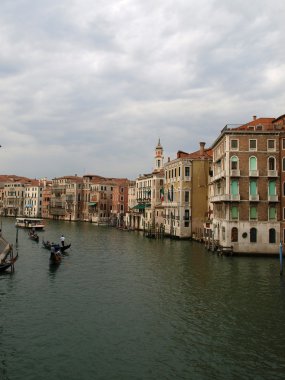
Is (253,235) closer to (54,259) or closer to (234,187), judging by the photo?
(234,187)

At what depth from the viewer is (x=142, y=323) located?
48.1 feet

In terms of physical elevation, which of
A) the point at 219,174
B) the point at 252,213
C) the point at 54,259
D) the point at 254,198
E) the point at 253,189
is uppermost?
the point at 219,174

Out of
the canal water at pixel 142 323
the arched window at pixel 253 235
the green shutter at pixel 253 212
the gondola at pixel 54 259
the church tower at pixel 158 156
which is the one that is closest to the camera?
the canal water at pixel 142 323

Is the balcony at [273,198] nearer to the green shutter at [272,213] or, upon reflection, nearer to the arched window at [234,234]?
the green shutter at [272,213]

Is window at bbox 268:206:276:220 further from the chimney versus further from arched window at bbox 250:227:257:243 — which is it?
the chimney

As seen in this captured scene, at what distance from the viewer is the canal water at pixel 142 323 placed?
430 inches

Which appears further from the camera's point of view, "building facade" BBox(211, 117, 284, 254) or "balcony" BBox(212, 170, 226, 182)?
"balcony" BBox(212, 170, 226, 182)

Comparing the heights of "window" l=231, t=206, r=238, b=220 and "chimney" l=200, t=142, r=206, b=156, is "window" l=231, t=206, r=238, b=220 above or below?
below

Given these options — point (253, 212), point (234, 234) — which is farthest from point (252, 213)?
point (234, 234)

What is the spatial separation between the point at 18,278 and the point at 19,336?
31.7 feet

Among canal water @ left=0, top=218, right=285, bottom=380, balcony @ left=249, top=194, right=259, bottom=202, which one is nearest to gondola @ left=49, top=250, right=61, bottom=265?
canal water @ left=0, top=218, right=285, bottom=380

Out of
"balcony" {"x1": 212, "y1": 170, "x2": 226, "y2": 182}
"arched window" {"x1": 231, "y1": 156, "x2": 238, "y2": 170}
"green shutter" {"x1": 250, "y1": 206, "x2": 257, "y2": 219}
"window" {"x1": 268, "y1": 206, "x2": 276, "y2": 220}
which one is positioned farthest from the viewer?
"balcony" {"x1": 212, "y1": 170, "x2": 226, "y2": 182}

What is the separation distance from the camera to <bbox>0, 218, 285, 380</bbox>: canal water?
1093cm

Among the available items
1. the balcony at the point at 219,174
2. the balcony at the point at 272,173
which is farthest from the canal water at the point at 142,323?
the balcony at the point at 219,174
